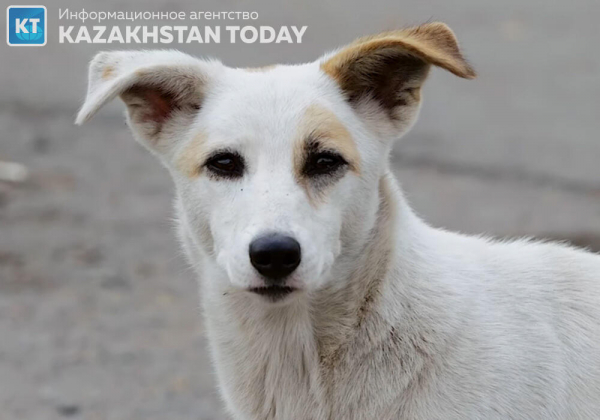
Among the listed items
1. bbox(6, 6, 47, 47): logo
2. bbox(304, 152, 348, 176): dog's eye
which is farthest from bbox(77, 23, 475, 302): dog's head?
bbox(6, 6, 47, 47): logo

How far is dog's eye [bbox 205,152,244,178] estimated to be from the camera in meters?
3.23

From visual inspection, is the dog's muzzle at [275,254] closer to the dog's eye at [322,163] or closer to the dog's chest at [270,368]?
the dog's eye at [322,163]

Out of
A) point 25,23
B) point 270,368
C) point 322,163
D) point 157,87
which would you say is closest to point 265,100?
point 322,163

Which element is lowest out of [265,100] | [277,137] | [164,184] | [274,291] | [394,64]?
[164,184]

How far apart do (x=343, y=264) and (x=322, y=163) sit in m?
0.35

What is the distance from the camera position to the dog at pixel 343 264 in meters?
3.18

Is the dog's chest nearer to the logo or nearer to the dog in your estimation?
the dog

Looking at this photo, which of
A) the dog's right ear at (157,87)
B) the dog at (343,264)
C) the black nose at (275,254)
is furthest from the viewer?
the dog's right ear at (157,87)

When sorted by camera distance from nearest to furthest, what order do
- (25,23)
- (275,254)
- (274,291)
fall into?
(275,254)
(274,291)
(25,23)

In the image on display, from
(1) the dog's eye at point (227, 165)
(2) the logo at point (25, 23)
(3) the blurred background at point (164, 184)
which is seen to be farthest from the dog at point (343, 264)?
(2) the logo at point (25, 23)

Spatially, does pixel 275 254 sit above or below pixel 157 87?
below

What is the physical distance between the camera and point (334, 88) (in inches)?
136

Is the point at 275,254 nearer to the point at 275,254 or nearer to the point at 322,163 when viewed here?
the point at 275,254

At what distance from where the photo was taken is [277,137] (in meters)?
3.21
